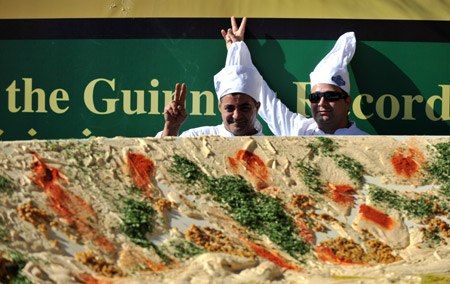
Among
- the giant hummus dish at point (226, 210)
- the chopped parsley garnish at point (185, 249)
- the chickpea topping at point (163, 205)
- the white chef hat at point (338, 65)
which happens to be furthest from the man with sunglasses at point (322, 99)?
the chopped parsley garnish at point (185, 249)

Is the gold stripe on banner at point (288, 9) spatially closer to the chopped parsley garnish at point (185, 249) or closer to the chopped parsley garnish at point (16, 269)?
the chopped parsley garnish at point (185, 249)

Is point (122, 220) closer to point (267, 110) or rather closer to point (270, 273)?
point (270, 273)

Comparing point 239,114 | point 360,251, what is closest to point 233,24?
point 239,114

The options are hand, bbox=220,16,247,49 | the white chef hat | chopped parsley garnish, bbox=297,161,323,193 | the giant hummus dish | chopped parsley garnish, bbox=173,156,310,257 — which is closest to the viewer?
the giant hummus dish

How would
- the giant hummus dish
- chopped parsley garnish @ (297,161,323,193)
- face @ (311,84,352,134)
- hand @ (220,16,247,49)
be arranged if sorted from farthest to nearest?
hand @ (220,16,247,49) → face @ (311,84,352,134) → chopped parsley garnish @ (297,161,323,193) → the giant hummus dish

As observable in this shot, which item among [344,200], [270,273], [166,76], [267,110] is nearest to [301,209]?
[344,200]

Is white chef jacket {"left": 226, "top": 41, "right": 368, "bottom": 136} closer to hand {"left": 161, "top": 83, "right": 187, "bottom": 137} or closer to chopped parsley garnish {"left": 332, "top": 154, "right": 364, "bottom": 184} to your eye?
hand {"left": 161, "top": 83, "right": 187, "bottom": 137}

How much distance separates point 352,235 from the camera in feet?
9.69

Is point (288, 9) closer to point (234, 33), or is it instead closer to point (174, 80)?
point (234, 33)

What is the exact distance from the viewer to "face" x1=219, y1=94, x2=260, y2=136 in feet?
12.3

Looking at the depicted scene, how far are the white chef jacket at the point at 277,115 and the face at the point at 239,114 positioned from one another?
36 centimetres

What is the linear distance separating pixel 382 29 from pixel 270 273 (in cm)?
248

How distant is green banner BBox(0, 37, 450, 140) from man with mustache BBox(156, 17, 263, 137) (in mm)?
459

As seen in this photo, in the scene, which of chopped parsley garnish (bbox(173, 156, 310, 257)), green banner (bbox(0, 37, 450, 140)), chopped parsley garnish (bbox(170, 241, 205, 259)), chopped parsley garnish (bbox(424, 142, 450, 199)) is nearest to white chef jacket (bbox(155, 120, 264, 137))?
green banner (bbox(0, 37, 450, 140))
